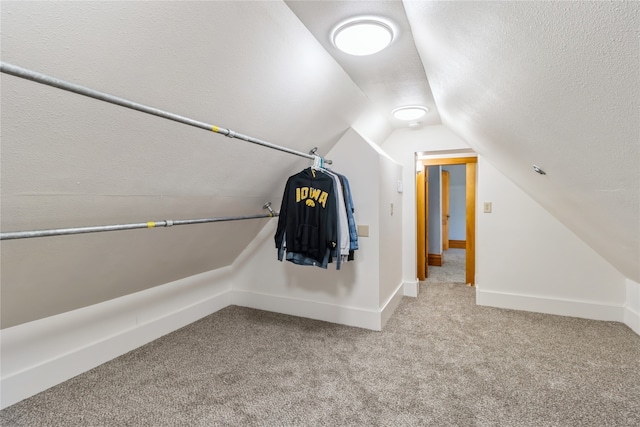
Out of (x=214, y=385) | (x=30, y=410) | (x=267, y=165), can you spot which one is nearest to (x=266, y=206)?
(x=267, y=165)

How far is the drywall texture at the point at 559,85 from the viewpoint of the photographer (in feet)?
2.60

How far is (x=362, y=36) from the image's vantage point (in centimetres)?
174

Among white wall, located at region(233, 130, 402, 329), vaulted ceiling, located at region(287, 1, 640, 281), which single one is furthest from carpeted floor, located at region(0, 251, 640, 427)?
vaulted ceiling, located at region(287, 1, 640, 281)

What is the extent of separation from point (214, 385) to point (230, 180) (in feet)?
4.50

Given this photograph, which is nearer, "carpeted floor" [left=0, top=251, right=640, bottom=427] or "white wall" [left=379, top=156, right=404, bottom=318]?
"carpeted floor" [left=0, top=251, right=640, bottom=427]

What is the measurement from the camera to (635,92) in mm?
825

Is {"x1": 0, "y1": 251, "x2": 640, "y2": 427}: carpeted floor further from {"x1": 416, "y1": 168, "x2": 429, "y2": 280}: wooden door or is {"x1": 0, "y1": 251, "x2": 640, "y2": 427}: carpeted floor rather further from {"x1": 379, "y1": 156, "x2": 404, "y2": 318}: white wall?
{"x1": 416, "y1": 168, "x2": 429, "y2": 280}: wooden door

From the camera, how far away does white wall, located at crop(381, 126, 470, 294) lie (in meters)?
3.78

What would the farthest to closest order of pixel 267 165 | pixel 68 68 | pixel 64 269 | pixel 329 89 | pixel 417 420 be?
pixel 267 165 < pixel 329 89 < pixel 64 269 < pixel 417 420 < pixel 68 68

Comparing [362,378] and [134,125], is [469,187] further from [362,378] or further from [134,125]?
[134,125]

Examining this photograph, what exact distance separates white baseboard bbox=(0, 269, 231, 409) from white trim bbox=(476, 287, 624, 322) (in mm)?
3136

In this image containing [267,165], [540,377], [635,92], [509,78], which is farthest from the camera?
[267,165]

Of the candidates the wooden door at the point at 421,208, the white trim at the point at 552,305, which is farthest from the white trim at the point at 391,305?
the white trim at the point at 552,305

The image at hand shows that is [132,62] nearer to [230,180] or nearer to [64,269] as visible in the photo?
[230,180]
